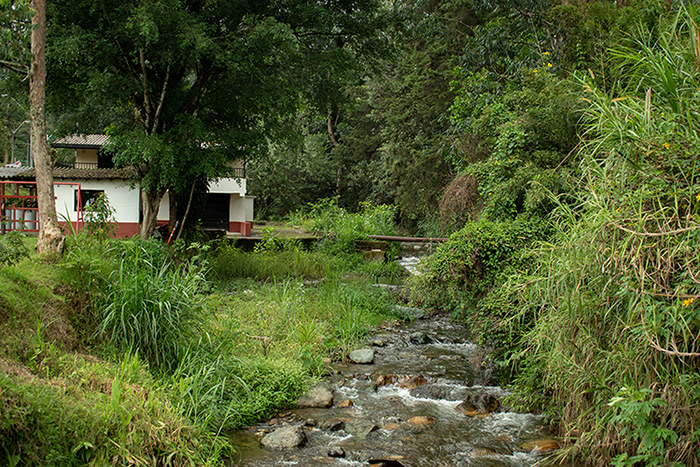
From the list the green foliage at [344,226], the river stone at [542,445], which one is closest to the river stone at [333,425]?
the river stone at [542,445]

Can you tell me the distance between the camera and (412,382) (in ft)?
23.9

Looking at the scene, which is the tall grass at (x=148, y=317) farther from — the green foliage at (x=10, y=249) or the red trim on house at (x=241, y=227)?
Answer: the red trim on house at (x=241, y=227)

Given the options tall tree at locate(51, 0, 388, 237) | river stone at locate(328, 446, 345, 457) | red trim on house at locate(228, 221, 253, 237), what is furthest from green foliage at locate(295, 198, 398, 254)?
river stone at locate(328, 446, 345, 457)

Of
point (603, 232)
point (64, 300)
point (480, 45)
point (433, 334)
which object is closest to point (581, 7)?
point (480, 45)

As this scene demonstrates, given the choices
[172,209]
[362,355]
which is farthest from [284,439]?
[172,209]

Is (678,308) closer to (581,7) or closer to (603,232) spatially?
(603,232)

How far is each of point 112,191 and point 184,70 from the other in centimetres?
1165

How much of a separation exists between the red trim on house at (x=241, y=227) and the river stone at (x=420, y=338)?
58.0ft

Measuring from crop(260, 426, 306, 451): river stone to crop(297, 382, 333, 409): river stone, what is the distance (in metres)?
0.83

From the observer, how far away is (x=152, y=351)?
5961 mm

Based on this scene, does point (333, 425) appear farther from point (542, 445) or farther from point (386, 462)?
point (542, 445)

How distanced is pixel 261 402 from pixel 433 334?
4672 millimetres

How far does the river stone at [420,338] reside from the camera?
9.39 m

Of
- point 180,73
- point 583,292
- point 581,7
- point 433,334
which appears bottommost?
point 433,334
